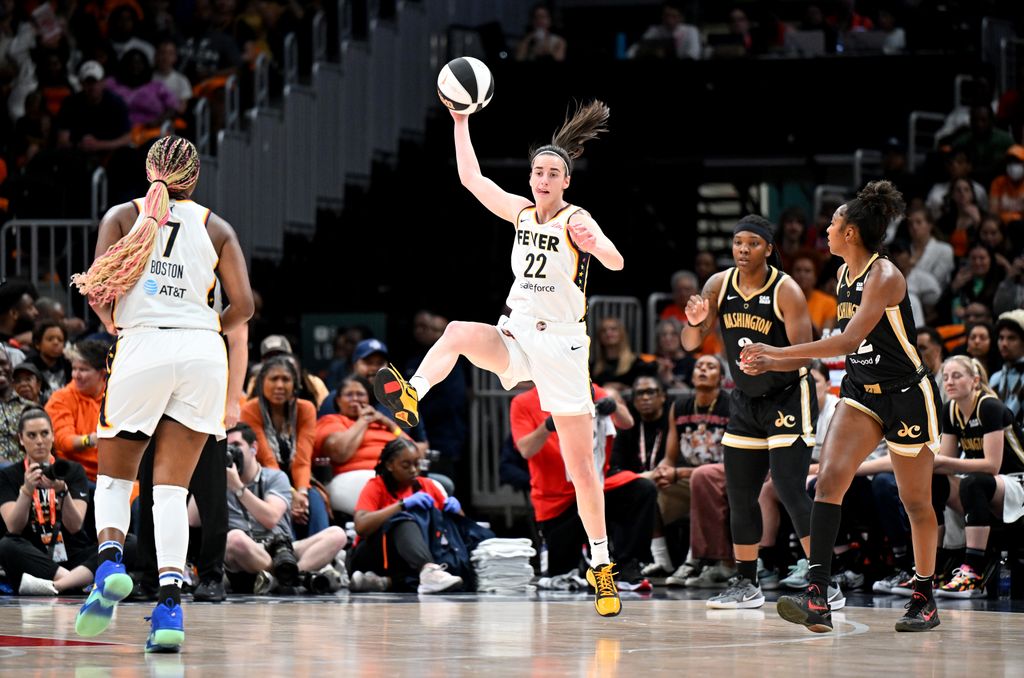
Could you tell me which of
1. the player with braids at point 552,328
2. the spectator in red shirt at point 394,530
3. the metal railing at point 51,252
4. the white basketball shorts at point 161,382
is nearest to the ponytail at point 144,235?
the white basketball shorts at point 161,382

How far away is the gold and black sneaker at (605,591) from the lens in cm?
740

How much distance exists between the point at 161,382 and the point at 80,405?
4042 mm

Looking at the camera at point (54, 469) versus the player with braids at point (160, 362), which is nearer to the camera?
the player with braids at point (160, 362)

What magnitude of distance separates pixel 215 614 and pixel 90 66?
31.7ft

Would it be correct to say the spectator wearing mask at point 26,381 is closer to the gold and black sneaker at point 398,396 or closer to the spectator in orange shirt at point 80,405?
the spectator in orange shirt at point 80,405

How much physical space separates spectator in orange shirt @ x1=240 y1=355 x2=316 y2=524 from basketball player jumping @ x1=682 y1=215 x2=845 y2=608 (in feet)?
10.4

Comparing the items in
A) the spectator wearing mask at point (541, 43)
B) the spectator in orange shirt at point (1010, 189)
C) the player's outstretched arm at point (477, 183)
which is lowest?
the player's outstretched arm at point (477, 183)

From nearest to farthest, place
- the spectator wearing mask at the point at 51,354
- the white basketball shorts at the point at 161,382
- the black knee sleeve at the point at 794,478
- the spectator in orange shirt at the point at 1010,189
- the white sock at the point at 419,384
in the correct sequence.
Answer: the white basketball shorts at the point at 161,382 → the white sock at the point at 419,384 → the black knee sleeve at the point at 794,478 → the spectator wearing mask at the point at 51,354 → the spectator in orange shirt at the point at 1010,189

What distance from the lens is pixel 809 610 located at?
6734 mm

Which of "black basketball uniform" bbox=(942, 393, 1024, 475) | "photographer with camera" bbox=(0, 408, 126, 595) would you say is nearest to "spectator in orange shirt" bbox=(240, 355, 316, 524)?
"photographer with camera" bbox=(0, 408, 126, 595)

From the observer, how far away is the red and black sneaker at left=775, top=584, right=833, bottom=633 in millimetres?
6676

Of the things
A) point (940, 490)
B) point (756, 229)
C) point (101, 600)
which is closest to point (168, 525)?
point (101, 600)

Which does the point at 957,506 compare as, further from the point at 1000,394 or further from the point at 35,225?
the point at 35,225

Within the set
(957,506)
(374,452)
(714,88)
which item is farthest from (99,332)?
(714,88)
